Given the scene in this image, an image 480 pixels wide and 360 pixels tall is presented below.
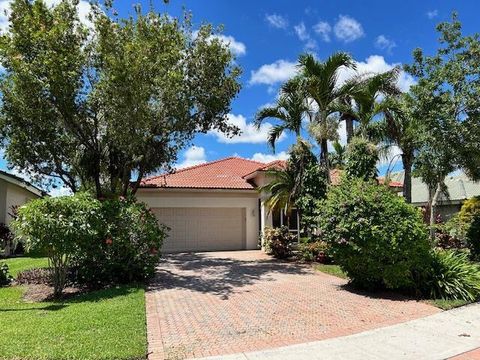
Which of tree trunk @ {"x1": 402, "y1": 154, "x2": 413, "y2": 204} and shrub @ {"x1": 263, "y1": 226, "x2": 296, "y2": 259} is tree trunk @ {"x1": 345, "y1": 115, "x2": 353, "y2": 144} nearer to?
tree trunk @ {"x1": 402, "y1": 154, "x2": 413, "y2": 204}

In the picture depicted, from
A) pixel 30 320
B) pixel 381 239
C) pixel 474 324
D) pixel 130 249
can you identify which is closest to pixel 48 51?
pixel 130 249

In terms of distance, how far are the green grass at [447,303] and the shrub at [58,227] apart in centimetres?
827

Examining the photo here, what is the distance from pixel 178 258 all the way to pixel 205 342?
12202 millimetres

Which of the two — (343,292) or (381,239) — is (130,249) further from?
(381,239)

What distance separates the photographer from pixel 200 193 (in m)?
22.6

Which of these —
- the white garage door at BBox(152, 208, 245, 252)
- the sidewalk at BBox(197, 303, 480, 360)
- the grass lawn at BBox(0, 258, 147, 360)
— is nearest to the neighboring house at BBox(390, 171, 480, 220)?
the white garage door at BBox(152, 208, 245, 252)

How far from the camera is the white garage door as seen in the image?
2238 cm

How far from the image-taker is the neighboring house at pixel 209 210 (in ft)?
72.6

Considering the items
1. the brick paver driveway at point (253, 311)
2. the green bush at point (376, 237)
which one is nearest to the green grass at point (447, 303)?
the brick paver driveway at point (253, 311)

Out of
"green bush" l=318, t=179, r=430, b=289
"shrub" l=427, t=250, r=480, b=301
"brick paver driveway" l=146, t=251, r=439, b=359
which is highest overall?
"green bush" l=318, t=179, r=430, b=289

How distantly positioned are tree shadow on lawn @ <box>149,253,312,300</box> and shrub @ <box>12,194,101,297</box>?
7.63 ft

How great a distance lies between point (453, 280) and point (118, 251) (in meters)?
8.64

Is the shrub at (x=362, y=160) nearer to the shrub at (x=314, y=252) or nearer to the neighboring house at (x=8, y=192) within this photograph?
the shrub at (x=314, y=252)

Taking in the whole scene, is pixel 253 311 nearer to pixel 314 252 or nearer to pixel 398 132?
pixel 314 252
